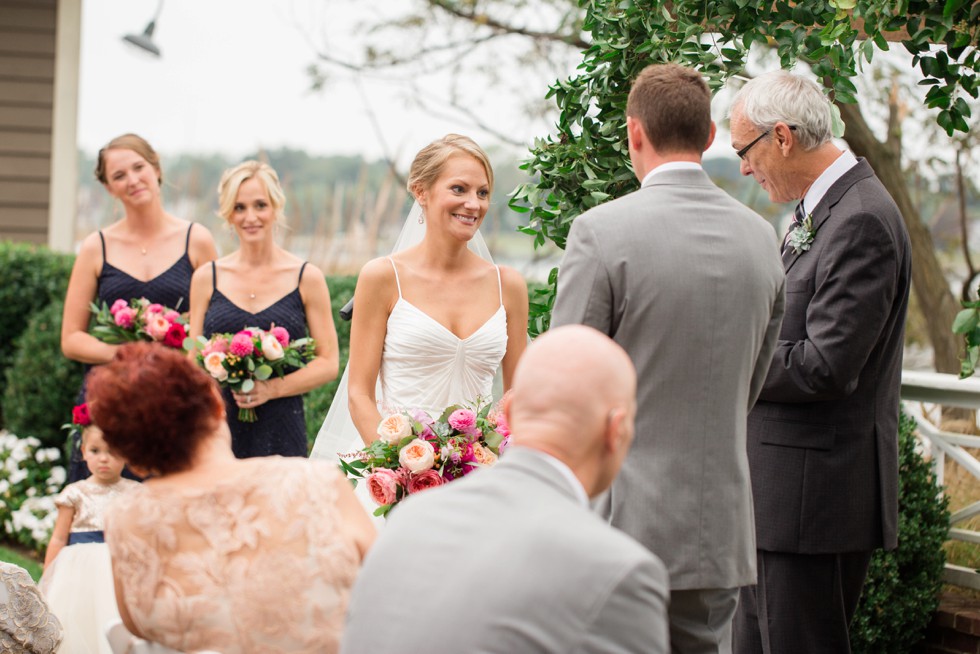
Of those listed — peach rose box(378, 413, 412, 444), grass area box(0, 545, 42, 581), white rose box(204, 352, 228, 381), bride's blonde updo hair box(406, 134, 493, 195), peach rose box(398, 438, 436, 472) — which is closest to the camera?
peach rose box(398, 438, 436, 472)

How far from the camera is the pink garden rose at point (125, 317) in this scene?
5.35 meters

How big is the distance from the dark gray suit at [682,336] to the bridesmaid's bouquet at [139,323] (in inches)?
115

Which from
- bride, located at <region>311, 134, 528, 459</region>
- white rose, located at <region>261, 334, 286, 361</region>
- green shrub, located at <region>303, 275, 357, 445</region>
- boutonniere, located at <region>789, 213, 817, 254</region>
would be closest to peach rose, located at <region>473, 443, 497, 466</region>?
bride, located at <region>311, 134, 528, 459</region>

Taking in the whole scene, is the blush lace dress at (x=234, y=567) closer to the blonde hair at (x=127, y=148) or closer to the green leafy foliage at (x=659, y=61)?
the green leafy foliage at (x=659, y=61)

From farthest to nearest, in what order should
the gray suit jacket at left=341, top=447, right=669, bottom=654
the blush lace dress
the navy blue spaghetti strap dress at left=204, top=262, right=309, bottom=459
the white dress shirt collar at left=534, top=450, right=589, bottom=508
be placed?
1. the navy blue spaghetti strap dress at left=204, top=262, right=309, bottom=459
2. the blush lace dress
3. the white dress shirt collar at left=534, top=450, right=589, bottom=508
4. the gray suit jacket at left=341, top=447, right=669, bottom=654

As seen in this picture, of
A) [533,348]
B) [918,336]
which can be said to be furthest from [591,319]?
[918,336]

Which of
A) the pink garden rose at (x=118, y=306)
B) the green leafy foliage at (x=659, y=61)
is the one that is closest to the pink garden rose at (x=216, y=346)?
the pink garden rose at (x=118, y=306)

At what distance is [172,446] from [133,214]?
3.61 meters

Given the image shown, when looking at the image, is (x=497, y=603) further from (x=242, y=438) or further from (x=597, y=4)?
(x=242, y=438)

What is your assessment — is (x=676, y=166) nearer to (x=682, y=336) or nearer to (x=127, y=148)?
(x=682, y=336)

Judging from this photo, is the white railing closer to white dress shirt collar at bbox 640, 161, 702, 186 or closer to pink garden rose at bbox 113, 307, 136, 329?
white dress shirt collar at bbox 640, 161, 702, 186

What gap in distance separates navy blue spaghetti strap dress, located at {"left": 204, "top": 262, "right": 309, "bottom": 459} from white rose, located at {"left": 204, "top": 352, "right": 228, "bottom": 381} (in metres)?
0.29

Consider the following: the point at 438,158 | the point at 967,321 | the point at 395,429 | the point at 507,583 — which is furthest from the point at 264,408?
the point at 507,583

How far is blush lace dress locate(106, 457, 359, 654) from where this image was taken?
2322 millimetres
